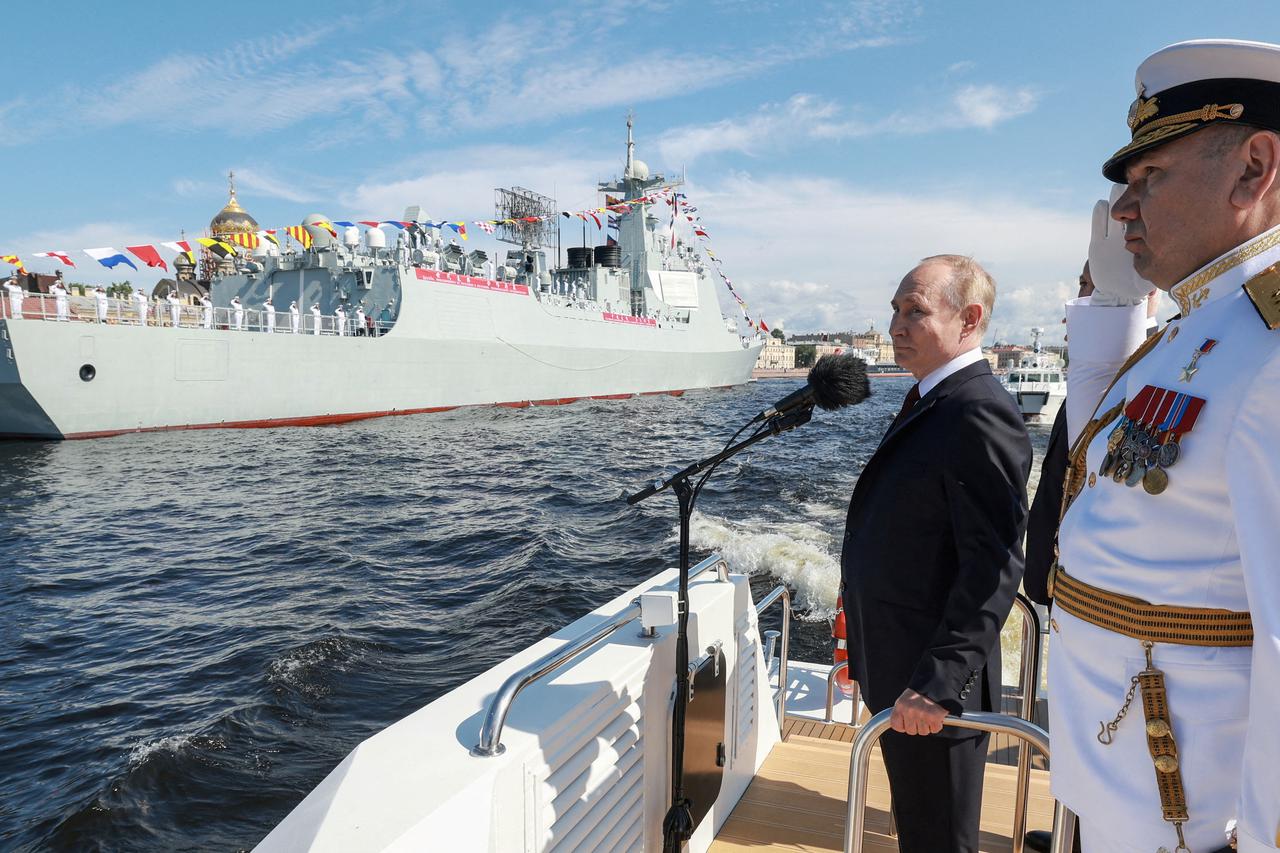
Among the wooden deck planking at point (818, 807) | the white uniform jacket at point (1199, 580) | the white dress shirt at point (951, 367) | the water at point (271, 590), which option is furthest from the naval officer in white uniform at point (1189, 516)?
the water at point (271, 590)

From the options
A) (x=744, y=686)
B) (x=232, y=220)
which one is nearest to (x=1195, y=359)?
(x=744, y=686)

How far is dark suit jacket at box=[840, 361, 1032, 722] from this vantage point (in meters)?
1.57

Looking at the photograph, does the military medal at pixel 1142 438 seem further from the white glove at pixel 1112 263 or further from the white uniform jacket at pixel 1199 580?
the white glove at pixel 1112 263

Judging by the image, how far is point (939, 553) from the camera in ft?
5.52

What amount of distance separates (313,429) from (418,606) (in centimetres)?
1538

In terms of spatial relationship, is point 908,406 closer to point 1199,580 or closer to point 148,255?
point 1199,580

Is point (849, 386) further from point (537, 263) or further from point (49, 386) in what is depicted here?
point (537, 263)

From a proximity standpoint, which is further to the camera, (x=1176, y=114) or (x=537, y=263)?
(x=537, y=263)

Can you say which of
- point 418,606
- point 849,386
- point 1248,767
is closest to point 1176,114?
point 1248,767

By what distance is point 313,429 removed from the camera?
20375 mm

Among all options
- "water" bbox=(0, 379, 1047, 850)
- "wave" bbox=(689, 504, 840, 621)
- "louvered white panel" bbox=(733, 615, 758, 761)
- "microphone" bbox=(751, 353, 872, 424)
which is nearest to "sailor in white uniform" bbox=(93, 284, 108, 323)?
"water" bbox=(0, 379, 1047, 850)

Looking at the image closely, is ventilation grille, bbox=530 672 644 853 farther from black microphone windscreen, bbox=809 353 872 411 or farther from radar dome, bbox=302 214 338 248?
radar dome, bbox=302 214 338 248

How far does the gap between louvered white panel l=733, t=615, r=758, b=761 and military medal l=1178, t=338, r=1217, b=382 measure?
194 cm

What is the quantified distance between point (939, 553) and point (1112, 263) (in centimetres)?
71
